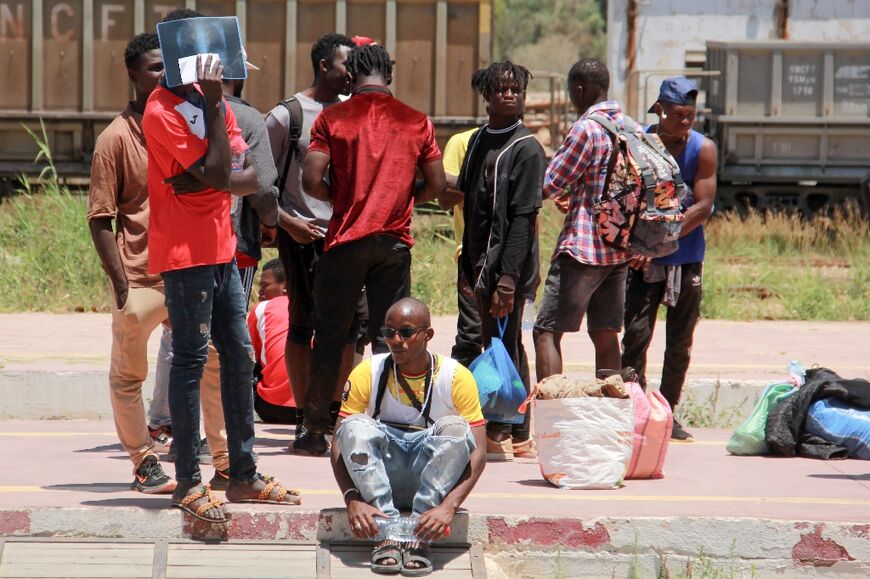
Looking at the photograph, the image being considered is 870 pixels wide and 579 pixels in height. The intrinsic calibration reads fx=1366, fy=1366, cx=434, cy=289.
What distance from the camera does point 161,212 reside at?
4.96m

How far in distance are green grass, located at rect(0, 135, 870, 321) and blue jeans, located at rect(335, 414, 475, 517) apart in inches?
235

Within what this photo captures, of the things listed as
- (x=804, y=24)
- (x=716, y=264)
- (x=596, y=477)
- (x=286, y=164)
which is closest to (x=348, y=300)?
(x=286, y=164)

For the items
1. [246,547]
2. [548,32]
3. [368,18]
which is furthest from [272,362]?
[548,32]

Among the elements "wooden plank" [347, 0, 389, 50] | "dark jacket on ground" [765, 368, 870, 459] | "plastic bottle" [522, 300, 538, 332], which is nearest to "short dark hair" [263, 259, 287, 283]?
"plastic bottle" [522, 300, 538, 332]

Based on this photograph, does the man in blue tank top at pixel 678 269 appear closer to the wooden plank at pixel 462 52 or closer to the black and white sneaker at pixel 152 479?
the black and white sneaker at pixel 152 479

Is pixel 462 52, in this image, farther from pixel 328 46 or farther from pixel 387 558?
pixel 387 558

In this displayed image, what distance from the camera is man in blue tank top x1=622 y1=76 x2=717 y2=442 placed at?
682 cm

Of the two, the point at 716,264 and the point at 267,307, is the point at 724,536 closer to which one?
the point at 267,307

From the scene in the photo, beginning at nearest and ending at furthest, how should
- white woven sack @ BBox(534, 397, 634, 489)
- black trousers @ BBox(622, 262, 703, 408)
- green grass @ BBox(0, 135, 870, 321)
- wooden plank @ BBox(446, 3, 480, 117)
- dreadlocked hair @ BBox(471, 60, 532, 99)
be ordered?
1. white woven sack @ BBox(534, 397, 634, 489)
2. dreadlocked hair @ BBox(471, 60, 532, 99)
3. black trousers @ BBox(622, 262, 703, 408)
4. green grass @ BBox(0, 135, 870, 321)
5. wooden plank @ BBox(446, 3, 480, 117)

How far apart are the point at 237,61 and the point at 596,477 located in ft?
7.63

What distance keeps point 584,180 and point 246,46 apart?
30.1 ft

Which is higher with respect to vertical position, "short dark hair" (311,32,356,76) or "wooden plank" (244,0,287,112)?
"wooden plank" (244,0,287,112)

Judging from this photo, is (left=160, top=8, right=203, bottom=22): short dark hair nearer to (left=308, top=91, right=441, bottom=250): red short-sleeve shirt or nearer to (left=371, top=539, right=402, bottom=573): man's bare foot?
(left=308, top=91, right=441, bottom=250): red short-sleeve shirt

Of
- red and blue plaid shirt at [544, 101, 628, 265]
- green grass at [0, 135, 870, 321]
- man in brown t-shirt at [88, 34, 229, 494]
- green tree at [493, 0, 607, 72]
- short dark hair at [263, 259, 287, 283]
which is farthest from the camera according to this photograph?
green tree at [493, 0, 607, 72]
